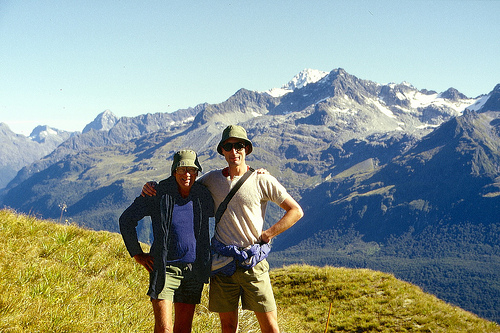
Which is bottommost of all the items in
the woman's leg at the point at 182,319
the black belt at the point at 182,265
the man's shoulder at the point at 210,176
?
the woman's leg at the point at 182,319

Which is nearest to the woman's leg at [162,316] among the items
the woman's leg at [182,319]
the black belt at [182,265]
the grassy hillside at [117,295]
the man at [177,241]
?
the man at [177,241]

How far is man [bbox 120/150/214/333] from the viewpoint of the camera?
585 centimetres

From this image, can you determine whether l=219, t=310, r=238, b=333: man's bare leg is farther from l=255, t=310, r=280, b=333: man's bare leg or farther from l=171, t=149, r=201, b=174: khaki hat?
l=171, t=149, r=201, b=174: khaki hat

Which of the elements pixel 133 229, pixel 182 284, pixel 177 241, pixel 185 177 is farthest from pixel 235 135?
pixel 182 284

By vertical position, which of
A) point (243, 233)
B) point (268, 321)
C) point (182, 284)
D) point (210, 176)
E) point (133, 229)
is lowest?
point (268, 321)

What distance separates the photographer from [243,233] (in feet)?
20.2

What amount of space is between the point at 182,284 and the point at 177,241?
694 mm

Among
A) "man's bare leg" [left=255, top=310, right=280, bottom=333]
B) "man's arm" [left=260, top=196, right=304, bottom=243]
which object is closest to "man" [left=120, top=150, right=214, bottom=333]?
"man's arm" [left=260, top=196, right=304, bottom=243]

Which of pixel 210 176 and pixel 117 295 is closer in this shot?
pixel 210 176

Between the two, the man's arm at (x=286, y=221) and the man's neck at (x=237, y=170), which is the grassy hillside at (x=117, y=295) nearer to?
the man's arm at (x=286, y=221)

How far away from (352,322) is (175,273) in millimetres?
9227

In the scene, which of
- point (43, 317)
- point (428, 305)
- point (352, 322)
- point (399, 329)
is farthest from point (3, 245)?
point (428, 305)

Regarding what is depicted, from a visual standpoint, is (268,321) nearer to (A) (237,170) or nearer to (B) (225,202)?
(B) (225,202)

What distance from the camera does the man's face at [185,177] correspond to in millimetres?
Result: 6051
